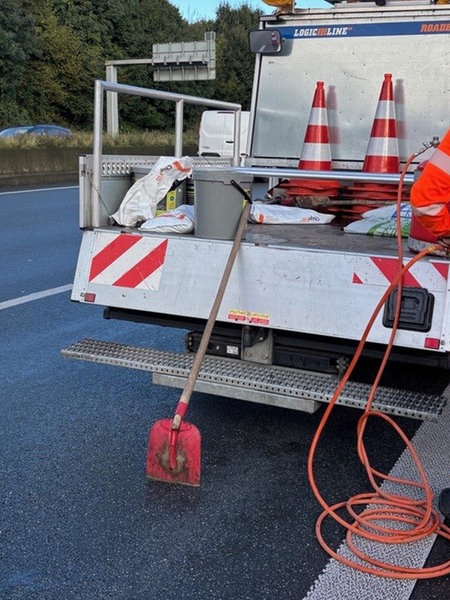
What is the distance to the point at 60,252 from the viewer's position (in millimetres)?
10109

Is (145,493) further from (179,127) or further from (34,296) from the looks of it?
(34,296)

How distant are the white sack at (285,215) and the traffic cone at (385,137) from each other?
0.53 m

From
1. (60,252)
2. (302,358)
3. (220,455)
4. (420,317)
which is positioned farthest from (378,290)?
(60,252)

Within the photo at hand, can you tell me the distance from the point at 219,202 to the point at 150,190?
2.69ft

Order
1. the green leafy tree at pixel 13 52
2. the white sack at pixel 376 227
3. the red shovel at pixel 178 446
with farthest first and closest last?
the green leafy tree at pixel 13 52 → the white sack at pixel 376 227 → the red shovel at pixel 178 446

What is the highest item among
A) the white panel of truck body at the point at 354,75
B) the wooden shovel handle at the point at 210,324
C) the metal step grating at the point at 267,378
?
the white panel of truck body at the point at 354,75

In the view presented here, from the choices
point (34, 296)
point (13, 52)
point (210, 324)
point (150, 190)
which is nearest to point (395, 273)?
point (210, 324)

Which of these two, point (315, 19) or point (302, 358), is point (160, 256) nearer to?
point (302, 358)

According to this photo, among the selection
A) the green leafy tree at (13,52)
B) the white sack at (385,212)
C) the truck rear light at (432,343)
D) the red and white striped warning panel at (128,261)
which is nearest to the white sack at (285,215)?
Answer: the white sack at (385,212)

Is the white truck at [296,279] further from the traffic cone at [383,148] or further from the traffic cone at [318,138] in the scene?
the traffic cone at [318,138]

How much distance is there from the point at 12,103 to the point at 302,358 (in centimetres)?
3761

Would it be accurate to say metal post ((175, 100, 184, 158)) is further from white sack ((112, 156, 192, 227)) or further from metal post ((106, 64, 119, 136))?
metal post ((106, 64, 119, 136))

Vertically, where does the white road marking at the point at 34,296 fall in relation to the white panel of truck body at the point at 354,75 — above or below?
below

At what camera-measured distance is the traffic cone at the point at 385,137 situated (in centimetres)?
546
